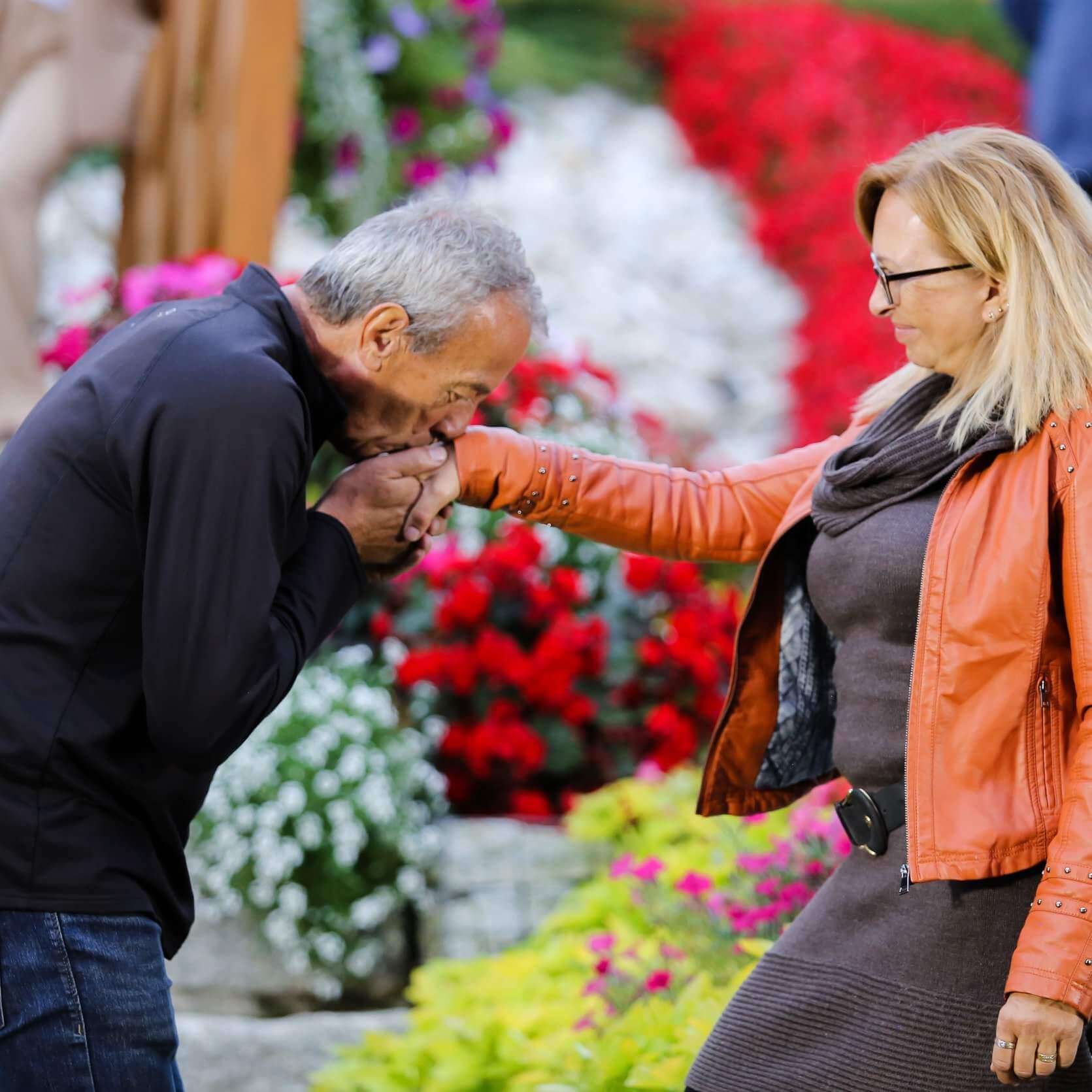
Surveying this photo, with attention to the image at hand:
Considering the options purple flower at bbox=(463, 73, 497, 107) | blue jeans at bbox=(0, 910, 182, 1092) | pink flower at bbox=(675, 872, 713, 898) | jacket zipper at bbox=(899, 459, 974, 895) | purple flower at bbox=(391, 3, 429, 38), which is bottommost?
pink flower at bbox=(675, 872, 713, 898)

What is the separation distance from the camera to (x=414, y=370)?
2203 mm

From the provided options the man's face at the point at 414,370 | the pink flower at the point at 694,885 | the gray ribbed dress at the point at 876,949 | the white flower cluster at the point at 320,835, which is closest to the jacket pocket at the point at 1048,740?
the gray ribbed dress at the point at 876,949

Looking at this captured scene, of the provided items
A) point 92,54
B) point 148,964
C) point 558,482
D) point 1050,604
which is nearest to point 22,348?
point 92,54

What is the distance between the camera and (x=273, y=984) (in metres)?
4.16

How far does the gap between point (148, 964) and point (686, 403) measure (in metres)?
7.16

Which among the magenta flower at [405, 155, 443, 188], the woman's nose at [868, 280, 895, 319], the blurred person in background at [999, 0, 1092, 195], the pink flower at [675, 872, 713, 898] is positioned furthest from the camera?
the magenta flower at [405, 155, 443, 188]

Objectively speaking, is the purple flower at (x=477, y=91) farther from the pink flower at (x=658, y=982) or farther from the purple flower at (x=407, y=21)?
the pink flower at (x=658, y=982)

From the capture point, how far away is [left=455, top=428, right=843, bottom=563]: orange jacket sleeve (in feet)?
8.69

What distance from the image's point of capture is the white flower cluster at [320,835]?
4094 millimetres

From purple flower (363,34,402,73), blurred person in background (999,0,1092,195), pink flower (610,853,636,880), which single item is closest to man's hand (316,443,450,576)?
pink flower (610,853,636,880)

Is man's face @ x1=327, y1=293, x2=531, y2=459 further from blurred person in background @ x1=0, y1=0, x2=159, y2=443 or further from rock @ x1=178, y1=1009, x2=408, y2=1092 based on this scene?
blurred person in background @ x1=0, y1=0, x2=159, y2=443

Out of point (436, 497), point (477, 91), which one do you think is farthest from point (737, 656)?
point (477, 91)

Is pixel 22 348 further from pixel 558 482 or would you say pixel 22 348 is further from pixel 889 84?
pixel 889 84

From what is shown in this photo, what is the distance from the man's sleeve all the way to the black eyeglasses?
0.94 meters
